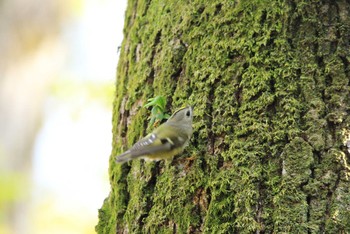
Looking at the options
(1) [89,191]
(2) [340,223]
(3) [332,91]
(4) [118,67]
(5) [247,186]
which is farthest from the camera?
(1) [89,191]

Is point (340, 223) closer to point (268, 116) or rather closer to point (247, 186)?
point (247, 186)

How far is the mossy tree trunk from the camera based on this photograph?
1.55 metres

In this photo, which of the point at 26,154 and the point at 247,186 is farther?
the point at 26,154

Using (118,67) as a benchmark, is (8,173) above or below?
above

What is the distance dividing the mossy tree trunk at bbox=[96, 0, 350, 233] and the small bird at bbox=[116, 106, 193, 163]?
0.05m

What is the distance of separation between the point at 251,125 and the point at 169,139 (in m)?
0.31

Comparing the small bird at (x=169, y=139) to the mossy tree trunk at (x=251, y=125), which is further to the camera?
the small bird at (x=169, y=139)

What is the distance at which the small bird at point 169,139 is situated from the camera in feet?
5.53

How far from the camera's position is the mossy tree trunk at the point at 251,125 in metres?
1.55

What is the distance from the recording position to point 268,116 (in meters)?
1.68

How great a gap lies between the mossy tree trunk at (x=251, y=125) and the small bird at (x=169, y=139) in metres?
0.05

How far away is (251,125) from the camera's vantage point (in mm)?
1673

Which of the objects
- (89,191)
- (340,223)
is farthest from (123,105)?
(89,191)

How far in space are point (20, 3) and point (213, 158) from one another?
579cm
